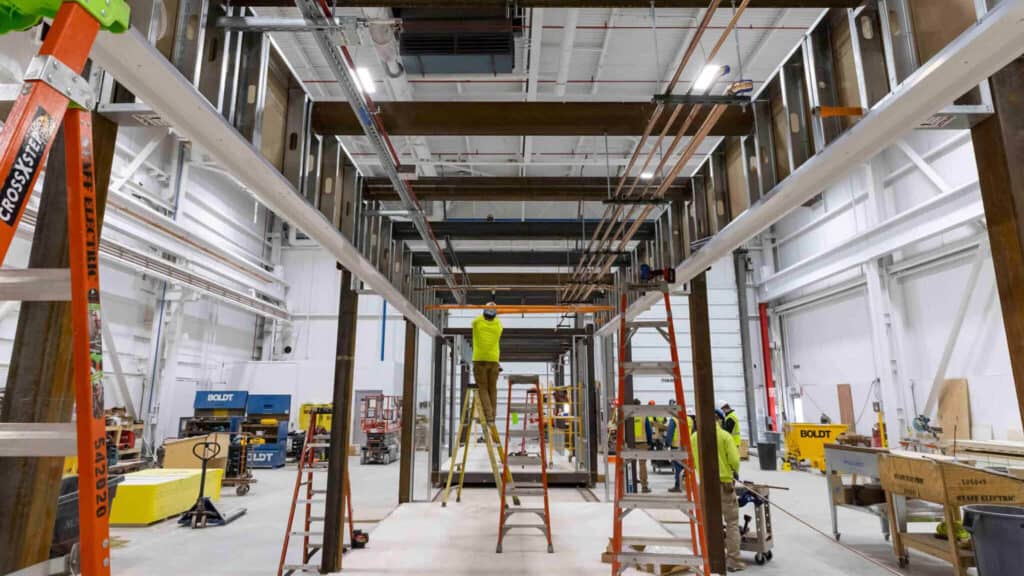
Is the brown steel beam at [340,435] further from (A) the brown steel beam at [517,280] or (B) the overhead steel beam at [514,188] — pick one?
(A) the brown steel beam at [517,280]

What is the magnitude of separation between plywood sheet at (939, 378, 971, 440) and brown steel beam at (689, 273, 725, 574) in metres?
8.49

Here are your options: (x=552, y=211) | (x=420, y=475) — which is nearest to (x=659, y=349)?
(x=552, y=211)

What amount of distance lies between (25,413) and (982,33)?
3.76 meters

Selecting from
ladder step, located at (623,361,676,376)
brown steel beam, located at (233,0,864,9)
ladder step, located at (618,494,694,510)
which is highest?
brown steel beam, located at (233,0,864,9)

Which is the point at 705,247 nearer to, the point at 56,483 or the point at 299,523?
the point at 56,483

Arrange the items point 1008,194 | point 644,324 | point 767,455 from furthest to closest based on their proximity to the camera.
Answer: point 767,455 → point 644,324 → point 1008,194

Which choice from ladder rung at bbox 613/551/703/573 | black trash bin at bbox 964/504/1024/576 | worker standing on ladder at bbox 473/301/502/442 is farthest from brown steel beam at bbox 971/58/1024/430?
worker standing on ladder at bbox 473/301/502/442

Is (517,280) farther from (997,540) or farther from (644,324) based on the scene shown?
(997,540)

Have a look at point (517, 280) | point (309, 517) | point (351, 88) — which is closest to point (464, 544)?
point (309, 517)

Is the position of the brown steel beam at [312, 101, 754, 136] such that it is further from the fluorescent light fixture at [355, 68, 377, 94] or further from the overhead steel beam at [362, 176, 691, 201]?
the overhead steel beam at [362, 176, 691, 201]

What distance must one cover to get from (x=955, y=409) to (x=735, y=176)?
10.1 metres

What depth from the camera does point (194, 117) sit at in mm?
2318

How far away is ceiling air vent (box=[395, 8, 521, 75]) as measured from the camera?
4.61 m

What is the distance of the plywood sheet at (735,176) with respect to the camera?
171 inches
